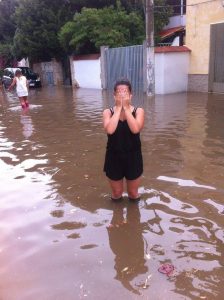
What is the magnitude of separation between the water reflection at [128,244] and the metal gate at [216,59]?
1277 centimetres

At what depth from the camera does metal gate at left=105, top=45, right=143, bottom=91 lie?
1874 centimetres

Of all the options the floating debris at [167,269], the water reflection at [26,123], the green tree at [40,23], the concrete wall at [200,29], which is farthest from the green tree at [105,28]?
the floating debris at [167,269]

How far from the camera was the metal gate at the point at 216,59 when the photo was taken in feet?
51.6

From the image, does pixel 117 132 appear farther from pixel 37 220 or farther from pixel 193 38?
pixel 193 38

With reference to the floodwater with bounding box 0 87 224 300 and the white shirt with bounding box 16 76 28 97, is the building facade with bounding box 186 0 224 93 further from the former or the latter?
the floodwater with bounding box 0 87 224 300

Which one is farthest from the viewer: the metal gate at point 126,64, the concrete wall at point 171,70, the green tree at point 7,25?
the green tree at point 7,25

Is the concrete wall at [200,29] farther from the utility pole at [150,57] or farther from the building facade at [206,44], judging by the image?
the utility pole at [150,57]

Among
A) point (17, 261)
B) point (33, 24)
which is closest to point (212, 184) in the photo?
point (17, 261)

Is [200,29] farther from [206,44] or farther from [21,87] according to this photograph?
[21,87]

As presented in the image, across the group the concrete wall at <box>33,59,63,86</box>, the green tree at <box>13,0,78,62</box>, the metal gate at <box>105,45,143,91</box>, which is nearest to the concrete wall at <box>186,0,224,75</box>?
the metal gate at <box>105,45,143,91</box>

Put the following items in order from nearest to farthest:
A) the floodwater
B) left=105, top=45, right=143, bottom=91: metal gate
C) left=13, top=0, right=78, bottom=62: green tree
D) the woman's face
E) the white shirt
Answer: the floodwater
the woman's face
the white shirt
left=105, top=45, right=143, bottom=91: metal gate
left=13, top=0, right=78, bottom=62: green tree

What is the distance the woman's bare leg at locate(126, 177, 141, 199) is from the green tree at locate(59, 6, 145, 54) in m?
17.5

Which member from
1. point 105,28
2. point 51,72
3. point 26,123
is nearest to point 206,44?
point 105,28

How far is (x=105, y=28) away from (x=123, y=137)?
1807 cm
